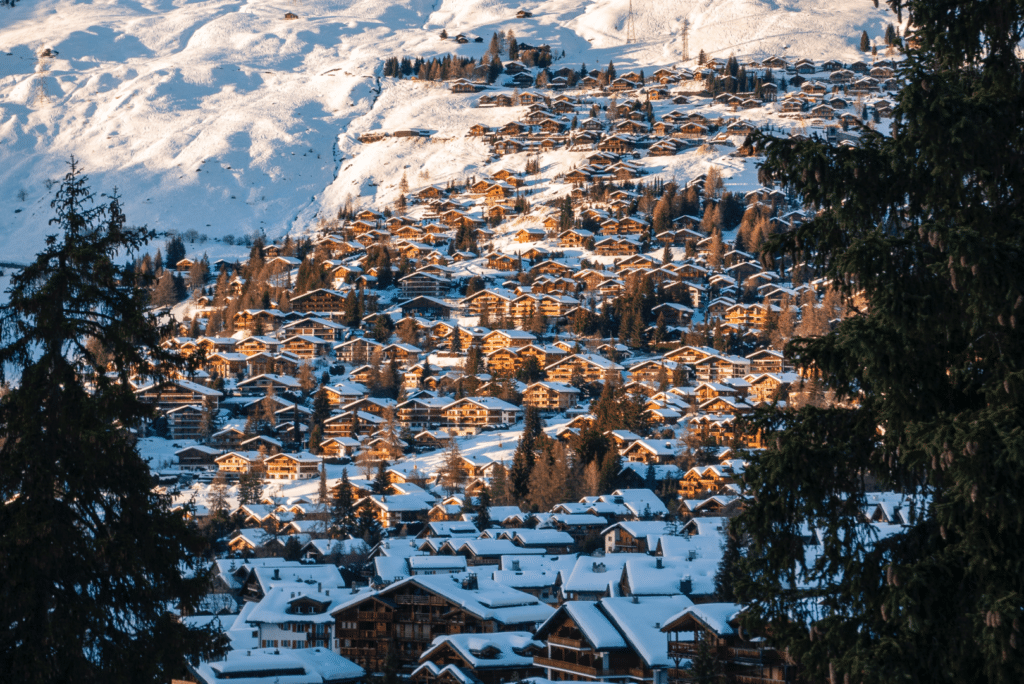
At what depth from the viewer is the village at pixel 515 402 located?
3256 cm

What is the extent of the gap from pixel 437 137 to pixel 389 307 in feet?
155

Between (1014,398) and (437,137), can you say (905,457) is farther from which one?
(437,137)

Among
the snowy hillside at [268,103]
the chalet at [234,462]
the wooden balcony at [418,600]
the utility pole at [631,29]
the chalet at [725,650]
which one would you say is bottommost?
the chalet at [234,462]

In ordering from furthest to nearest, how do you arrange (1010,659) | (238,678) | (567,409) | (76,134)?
(76,134), (567,409), (238,678), (1010,659)

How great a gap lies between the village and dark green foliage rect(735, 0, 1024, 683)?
0.37 meters

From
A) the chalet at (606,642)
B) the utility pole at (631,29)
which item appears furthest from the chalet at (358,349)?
the utility pole at (631,29)

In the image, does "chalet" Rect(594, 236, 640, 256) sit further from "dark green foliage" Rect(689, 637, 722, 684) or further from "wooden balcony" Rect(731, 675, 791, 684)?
"dark green foliage" Rect(689, 637, 722, 684)

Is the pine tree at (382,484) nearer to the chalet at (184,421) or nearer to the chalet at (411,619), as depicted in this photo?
the chalet at (184,421)

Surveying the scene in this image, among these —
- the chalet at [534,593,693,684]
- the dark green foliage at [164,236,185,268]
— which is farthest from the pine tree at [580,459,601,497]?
the dark green foliage at [164,236,185,268]

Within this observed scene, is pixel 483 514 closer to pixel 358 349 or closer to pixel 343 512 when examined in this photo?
pixel 343 512

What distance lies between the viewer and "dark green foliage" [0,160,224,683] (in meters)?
8.98

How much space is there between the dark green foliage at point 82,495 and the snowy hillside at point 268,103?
118 m

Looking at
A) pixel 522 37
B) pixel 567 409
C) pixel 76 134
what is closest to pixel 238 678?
pixel 567 409

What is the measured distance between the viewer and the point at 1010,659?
5707 millimetres
